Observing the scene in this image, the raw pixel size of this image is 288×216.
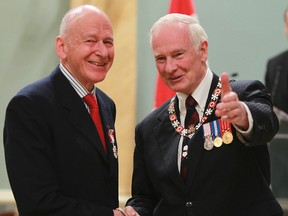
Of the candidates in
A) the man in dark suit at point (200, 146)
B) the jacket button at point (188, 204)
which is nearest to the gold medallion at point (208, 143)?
the man in dark suit at point (200, 146)

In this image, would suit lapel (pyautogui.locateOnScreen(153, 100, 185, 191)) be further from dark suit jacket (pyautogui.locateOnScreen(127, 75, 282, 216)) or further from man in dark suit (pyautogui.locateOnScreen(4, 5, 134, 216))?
man in dark suit (pyautogui.locateOnScreen(4, 5, 134, 216))

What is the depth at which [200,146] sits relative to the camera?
10.1ft

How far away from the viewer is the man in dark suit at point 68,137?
287cm

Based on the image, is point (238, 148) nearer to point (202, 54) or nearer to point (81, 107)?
point (202, 54)

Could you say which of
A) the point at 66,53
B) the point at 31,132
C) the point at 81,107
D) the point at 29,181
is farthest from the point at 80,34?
the point at 29,181

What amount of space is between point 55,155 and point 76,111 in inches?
9.7

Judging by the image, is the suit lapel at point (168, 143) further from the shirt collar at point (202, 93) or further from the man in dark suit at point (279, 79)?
the man in dark suit at point (279, 79)

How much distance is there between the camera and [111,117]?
3.47m

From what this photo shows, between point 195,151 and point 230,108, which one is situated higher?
point 230,108

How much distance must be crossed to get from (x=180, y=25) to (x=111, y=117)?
2.11ft

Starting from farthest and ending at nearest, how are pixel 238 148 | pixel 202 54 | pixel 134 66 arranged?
pixel 134 66 < pixel 202 54 < pixel 238 148

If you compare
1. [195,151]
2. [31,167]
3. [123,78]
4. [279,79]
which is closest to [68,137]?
[31,167]

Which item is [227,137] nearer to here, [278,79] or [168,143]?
[168,143]

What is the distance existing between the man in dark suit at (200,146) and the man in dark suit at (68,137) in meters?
0.24
